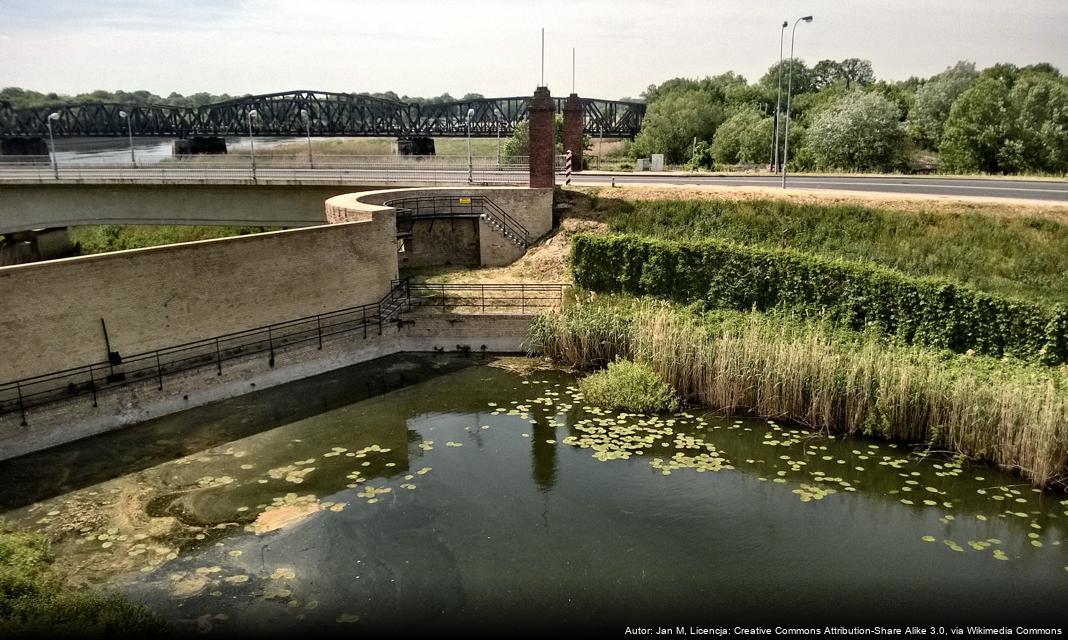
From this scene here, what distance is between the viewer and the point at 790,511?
1363cm

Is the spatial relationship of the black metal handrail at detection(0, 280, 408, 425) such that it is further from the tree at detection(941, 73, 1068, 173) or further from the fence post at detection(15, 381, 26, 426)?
the tree at detection(941, 73, 1068, 173)

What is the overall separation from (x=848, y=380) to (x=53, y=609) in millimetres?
14982

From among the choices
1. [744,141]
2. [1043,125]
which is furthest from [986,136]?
[744,141]

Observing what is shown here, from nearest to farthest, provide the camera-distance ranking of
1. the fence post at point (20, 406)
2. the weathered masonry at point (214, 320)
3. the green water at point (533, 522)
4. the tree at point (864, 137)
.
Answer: the green water at point (533, 522)
the fence post at point (20, 406)
the weathered masonry at point (214, 320)
the tree at point (864, 137)

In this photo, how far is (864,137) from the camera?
4088cm

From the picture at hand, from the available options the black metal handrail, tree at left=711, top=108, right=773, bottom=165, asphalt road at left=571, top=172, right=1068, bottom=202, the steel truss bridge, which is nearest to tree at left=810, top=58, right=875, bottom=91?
the steel truss bridge

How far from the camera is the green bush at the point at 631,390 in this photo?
57.9ft

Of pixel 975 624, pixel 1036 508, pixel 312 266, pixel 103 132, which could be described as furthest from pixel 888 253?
pixel 103 132

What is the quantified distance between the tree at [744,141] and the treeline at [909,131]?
6cm

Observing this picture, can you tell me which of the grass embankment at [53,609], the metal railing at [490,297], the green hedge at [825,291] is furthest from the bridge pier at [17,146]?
the grass embankment at [53,609]

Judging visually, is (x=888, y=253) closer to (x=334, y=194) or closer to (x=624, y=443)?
(x=624, y=443)

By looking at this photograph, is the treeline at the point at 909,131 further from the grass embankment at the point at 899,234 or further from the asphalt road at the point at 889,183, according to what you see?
the grass embankment at the point at 899,234

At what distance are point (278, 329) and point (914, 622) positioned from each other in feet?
54.0

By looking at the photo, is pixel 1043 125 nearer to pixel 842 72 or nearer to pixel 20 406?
pixel 20 406
